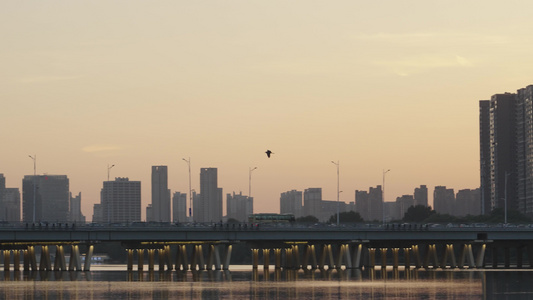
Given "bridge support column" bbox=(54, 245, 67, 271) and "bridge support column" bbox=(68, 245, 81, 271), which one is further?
"bridge support column" bbox=(54, 245, 67, 271)

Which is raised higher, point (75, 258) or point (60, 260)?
point (75, 258)

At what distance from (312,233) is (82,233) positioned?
37004mm

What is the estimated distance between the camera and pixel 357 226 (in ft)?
636

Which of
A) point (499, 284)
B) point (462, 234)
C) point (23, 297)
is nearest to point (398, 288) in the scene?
point (499, 284)

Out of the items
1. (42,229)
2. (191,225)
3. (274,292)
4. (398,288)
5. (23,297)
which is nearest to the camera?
(23,297)

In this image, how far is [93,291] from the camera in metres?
114

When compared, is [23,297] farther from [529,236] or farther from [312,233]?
[529,236]

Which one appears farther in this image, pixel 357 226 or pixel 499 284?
pixel 357 226

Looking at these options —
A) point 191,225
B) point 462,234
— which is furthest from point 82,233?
point 462,234

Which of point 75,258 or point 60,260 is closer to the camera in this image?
point 75,258

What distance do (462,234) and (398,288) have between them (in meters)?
75.8

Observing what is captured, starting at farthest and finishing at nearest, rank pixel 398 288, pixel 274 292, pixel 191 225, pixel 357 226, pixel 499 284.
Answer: pixel 357 226 → pixel 191 225 → pixel 499 284 → pixel 398 288 → pixel 274 292

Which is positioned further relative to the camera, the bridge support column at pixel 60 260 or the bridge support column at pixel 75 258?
the bridge support column at pixel 60 260

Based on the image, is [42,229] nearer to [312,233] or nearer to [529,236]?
[312,233]
